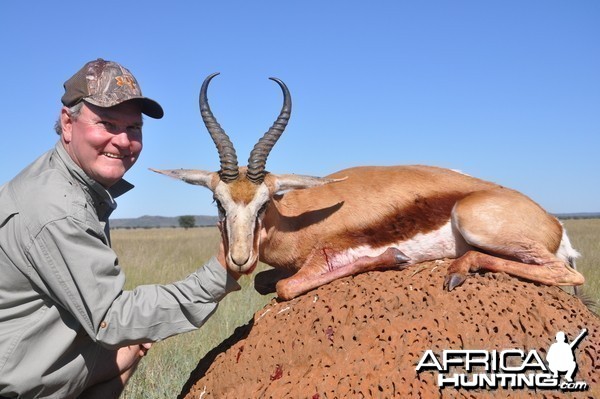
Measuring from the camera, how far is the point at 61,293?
11.9 ft

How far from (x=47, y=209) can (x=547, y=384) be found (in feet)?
10.3

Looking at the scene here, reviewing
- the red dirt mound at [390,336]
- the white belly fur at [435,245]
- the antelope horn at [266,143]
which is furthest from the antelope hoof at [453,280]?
the antelope horn at [266,143]

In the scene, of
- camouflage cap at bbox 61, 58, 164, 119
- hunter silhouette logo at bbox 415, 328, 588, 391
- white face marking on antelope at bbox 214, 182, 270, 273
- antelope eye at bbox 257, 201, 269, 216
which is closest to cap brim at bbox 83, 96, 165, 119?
camouflage cap at bbox 61, 58, 164, 119

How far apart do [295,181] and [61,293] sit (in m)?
2.34

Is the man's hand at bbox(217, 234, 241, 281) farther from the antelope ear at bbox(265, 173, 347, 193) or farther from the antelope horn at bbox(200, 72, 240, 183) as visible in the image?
the antelope ear at bbox(265, 173, 347, 193)

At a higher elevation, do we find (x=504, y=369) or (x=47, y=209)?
(x=47, y=209)

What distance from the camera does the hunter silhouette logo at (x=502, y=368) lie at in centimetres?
350

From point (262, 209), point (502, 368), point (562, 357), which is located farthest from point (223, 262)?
point (562, 357)

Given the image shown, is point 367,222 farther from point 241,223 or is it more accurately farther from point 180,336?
point 180,336

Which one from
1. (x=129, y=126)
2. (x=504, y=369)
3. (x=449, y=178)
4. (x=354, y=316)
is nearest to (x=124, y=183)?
(x=129, y=126)

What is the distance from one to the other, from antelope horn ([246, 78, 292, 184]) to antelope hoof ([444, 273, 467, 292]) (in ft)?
5.93

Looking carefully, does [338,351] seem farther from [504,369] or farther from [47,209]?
[47,209]

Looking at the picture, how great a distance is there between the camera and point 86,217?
374 cm

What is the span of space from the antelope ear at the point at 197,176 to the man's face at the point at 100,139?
3.64ft
